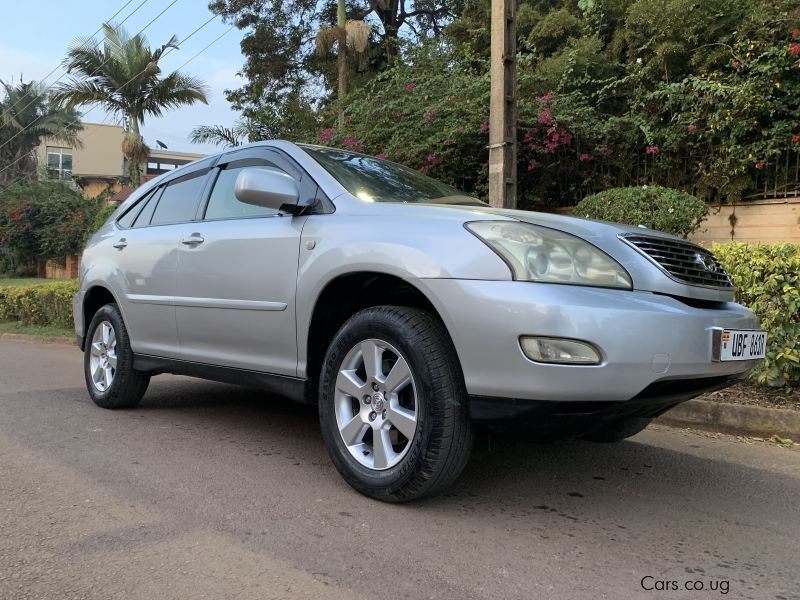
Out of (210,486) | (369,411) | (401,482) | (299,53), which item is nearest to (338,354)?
(369,411)

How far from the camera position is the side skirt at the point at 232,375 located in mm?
3477

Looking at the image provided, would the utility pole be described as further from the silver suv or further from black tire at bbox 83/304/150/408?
black tire at bbox 83/304/150/408

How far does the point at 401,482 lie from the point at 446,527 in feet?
0.86

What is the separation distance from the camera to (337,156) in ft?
13.1

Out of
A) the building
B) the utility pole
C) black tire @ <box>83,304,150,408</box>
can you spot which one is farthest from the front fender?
the building

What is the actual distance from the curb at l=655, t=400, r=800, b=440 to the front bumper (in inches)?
84.0

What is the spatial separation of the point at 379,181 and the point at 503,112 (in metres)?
3.49

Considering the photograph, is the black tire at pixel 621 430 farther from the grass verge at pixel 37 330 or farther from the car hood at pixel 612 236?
the grass verge at pixel 37 330

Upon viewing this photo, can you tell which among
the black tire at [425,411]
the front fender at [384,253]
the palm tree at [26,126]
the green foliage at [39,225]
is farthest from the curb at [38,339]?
the palm tree at [26,126]

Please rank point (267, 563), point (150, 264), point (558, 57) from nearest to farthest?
point (267, 563) → point (150, 264) → point (558, 57)

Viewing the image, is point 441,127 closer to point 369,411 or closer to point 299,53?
point 369,411

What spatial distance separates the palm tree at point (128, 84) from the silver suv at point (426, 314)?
60.0 feet

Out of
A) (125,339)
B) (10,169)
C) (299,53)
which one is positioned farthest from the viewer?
(10,169)

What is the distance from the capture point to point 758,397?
4.88 meters
